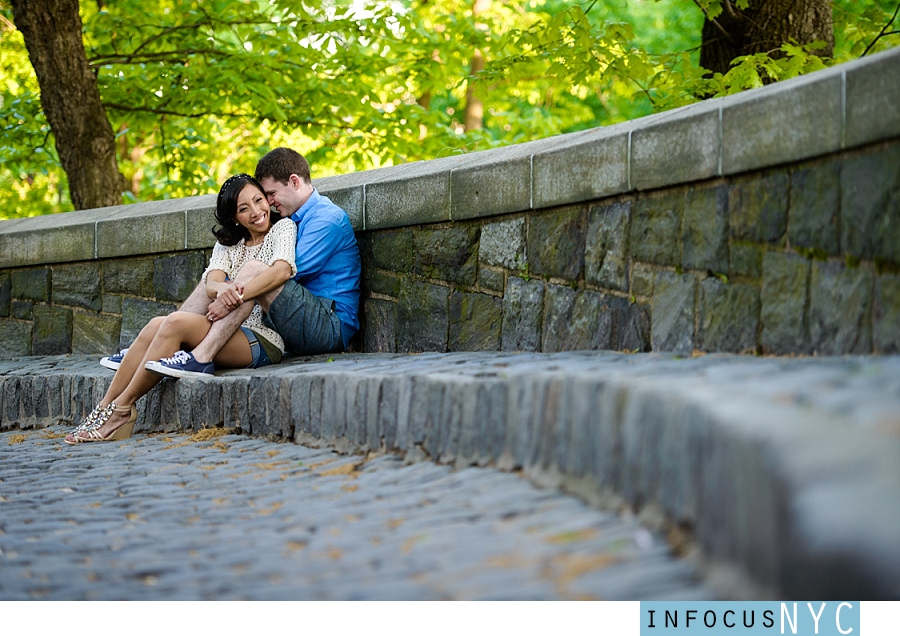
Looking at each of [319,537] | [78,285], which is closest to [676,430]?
[319,537]

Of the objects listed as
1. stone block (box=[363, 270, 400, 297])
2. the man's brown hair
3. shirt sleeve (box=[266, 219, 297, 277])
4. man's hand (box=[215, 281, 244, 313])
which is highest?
the man's brown hair

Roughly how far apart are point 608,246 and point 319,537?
1991 millimetres

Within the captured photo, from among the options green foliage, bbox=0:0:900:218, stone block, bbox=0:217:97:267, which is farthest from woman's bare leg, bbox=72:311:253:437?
green foliage, bbox=0:0:900:218

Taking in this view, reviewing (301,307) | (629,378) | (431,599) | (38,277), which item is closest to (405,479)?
(629,378)

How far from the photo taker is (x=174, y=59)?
10070mm

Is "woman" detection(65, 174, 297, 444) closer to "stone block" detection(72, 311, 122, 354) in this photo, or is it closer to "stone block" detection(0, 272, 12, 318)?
"stone block" detection(72, 311, 122, 354)

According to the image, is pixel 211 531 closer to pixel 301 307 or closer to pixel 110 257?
pixel 301 307

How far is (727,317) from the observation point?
3.55 metres

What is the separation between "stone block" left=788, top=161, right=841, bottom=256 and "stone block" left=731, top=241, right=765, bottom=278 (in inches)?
6.7

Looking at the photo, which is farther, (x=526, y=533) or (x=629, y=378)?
(x=629, y=378)

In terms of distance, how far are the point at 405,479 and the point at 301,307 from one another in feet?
7.46

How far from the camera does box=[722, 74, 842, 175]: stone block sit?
3070 millimetres

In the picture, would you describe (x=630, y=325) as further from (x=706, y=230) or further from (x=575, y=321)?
(x=706, y=230)

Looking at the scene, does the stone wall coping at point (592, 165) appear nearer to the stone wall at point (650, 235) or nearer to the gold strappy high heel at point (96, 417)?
the stone wall at point (650, 235)
